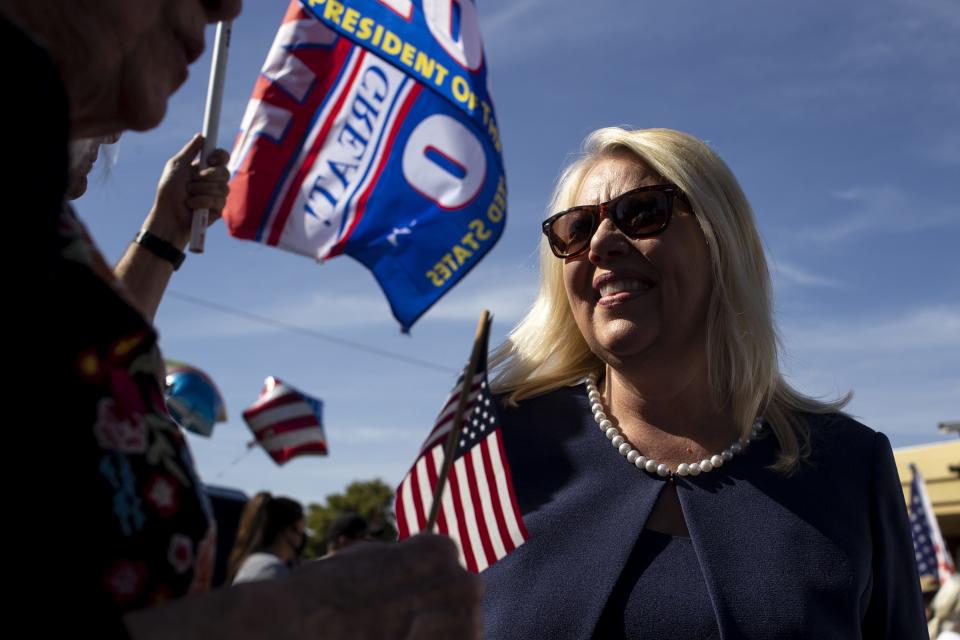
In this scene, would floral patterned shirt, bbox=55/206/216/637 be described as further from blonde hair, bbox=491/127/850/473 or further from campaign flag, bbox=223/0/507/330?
campaign flag, bbox=223/0/507/330

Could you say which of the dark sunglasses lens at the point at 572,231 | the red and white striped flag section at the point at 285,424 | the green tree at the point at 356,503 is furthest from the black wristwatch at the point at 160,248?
the green tree at the point at 356,503

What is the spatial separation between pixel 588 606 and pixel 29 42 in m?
1.83

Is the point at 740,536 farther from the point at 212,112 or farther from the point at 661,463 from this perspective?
the point at 212,112

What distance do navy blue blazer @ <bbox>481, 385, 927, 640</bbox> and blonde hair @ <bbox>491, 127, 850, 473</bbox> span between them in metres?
0.10

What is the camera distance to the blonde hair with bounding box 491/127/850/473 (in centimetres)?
274

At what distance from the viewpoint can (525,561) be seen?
8.30 ft

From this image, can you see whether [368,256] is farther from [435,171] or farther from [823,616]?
[823,616]

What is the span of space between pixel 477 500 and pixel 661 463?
64 cm

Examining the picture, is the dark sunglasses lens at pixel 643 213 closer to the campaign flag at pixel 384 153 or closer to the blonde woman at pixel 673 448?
the blonde woman at pixel 673 448

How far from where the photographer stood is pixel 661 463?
264 cm

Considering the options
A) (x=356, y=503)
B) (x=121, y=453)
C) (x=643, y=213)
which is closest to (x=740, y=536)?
(x=643, y=213)

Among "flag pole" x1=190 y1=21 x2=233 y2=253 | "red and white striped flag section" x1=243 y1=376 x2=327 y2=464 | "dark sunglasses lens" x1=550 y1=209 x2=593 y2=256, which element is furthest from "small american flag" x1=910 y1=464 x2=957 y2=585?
"flag pole" x1=190 y1=21 x2=233 y2=253

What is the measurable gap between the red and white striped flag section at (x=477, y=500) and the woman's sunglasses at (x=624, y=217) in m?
0.85

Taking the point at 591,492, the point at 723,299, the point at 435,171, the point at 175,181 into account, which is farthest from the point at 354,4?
the point at 591,492
